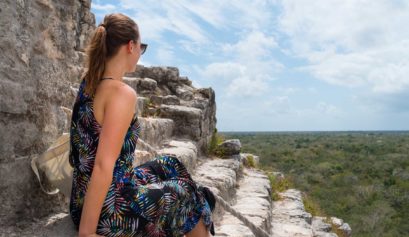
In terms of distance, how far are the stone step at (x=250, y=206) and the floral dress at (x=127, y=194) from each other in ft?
5.83

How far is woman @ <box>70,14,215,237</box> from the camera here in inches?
76.4

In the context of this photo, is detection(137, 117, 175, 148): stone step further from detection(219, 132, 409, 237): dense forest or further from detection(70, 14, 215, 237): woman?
detection(219, 132, 409, 237): dense forest

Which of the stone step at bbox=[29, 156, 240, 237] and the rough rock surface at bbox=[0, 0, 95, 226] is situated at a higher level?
the rough rock surface at bbox=[0, 0, 95, 226]

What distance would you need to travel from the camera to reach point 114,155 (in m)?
1.95

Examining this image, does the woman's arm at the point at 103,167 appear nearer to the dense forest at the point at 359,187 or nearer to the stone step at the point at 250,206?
the stone step at the point at 250,206

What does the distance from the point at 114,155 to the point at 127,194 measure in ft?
1.03

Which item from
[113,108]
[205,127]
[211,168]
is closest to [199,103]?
[205,127]

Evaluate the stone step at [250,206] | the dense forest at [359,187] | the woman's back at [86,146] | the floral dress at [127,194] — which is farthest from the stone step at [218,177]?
the dense forest at [359,187]

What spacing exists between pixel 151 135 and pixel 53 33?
2711mm

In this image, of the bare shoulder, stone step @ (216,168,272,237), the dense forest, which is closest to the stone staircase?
stone step @ (216,168,272,237)

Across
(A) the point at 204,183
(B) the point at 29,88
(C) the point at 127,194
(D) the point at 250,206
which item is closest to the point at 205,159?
(D) the point at 250,206

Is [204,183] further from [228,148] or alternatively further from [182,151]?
[228,148]

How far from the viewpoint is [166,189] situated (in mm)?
2330

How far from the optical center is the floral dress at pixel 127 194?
2146 millimetres
